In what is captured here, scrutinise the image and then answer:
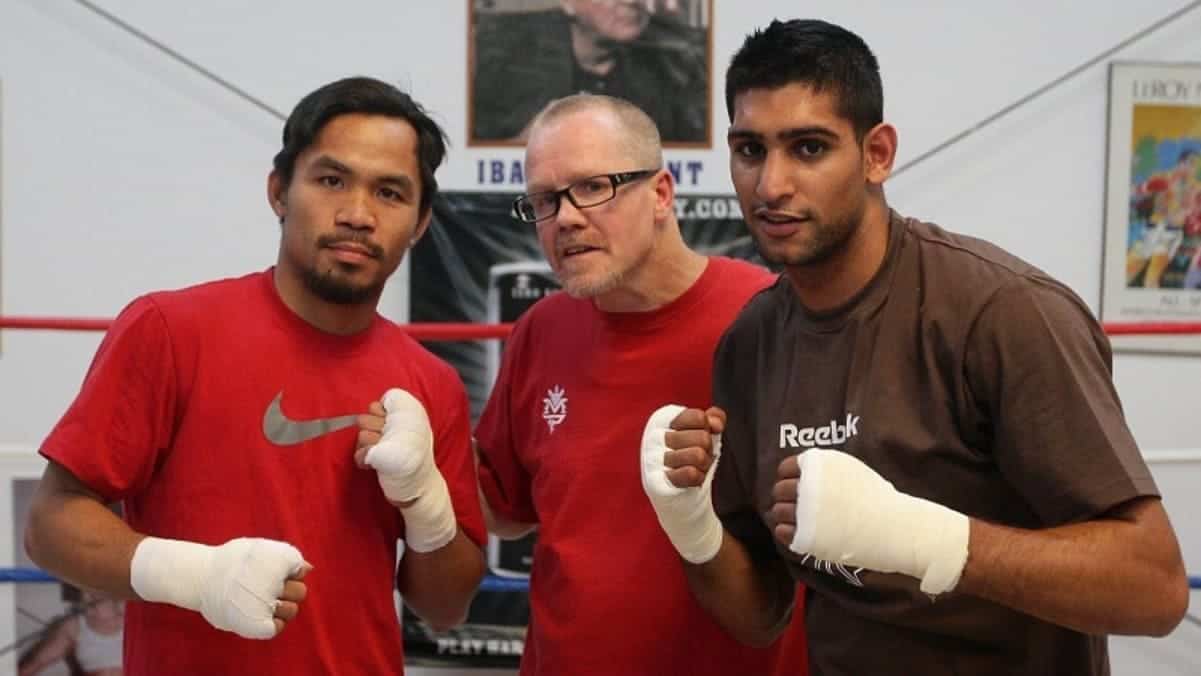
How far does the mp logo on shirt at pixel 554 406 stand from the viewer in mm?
1630

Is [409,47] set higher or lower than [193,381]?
higher

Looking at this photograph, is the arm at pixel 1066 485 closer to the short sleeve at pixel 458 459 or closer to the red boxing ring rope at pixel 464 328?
the short sleeve at pixel 458 459

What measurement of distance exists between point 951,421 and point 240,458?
0.84 meters

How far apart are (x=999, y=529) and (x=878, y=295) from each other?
0.98 ft

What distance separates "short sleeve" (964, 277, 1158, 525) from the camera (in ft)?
3.43

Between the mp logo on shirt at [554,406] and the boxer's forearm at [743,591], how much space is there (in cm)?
32

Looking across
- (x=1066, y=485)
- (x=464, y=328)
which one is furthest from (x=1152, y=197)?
(x=1066, y=485)

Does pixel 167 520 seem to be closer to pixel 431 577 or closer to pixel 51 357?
pixel 431 577

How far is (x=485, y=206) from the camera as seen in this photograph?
285 cm

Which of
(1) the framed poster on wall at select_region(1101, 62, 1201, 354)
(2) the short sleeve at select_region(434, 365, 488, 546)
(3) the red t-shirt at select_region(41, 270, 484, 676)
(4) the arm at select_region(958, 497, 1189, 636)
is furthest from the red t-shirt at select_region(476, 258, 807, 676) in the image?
(1) the framed poster on wall at select_region(1101, 62, 1201, 354)

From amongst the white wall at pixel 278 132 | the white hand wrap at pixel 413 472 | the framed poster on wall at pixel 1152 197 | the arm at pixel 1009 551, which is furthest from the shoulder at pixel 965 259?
the framed poster on wall at pixel 1152 197

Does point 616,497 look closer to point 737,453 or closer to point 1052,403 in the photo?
point 737,453

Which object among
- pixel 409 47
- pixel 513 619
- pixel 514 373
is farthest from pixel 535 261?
pixel 514 373

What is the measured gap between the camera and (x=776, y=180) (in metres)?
1.22
